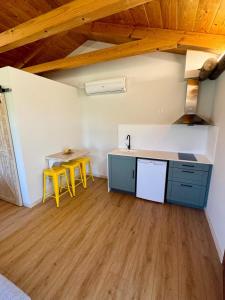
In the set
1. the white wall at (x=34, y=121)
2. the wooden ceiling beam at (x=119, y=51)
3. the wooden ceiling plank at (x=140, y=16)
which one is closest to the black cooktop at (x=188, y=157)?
the wooden ceiling beam at (x=119, y=51)

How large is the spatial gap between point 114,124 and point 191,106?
1653mm

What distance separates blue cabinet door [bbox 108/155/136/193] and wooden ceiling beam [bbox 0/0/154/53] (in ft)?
6.62

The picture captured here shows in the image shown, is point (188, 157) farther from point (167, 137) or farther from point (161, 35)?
Result: point (161, 35)

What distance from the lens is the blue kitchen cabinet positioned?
2338mm

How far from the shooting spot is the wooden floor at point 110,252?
→ 139 centimetres

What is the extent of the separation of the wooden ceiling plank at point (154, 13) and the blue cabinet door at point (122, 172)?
212 cm

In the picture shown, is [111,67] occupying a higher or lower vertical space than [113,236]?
higher

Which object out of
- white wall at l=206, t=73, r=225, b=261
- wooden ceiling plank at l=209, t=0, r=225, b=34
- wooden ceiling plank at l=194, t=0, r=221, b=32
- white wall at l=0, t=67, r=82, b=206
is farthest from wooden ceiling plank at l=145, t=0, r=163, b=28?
white wall at l=0, t=67, r=82, b=206

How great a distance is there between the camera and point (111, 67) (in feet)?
10.9

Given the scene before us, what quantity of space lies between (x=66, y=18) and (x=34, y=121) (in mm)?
1659

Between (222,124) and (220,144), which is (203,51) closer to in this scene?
(222,124)

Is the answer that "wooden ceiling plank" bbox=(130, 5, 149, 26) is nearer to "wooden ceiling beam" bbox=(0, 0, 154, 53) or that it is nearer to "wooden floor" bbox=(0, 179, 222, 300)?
"wooden ceiling beam" bbox=(0, 0, 154, 53)

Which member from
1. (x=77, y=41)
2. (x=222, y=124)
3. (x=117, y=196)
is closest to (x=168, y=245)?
(x=117, y=196)

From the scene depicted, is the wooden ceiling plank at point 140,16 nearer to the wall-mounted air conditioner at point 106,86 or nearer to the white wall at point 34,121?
the wall-mounted air conditioner at point 106,86
